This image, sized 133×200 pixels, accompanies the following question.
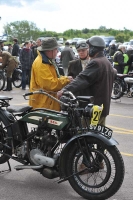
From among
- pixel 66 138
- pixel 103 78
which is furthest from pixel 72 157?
pixel 103 78

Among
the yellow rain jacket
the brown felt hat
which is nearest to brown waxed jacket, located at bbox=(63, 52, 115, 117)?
the yellow rain jacket

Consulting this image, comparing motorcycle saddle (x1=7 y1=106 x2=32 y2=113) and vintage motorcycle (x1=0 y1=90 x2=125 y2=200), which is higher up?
motorcycle saddle (x1=7 y1=106 x2=32 y2=113)

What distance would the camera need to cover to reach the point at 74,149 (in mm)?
4863

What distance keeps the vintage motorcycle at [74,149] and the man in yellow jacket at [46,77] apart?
425mm

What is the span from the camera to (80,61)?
23.2ft

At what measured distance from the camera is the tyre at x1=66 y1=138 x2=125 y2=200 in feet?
15.2

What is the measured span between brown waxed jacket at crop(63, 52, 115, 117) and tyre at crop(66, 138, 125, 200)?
89 centimetres

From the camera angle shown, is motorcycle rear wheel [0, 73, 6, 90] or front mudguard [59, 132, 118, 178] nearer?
front mudguard [59, 132, 118, 178]

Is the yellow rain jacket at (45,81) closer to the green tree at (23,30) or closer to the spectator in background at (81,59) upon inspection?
the spectator in background at (81,59)

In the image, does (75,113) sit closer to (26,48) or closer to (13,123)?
(13,123)

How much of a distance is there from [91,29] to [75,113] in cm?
8709

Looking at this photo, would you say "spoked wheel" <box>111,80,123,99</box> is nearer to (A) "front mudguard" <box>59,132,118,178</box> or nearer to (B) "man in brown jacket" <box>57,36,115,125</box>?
(B) "man in brown jacket" <box>57,36,115,125</box>

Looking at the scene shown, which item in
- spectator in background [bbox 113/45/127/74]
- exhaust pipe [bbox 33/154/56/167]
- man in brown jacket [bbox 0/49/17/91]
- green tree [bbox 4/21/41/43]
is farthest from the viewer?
green tree [bbox 4/21/41/43]

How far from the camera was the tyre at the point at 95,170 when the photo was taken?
4.64m
